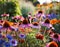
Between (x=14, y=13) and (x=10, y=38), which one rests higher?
(x=10, y=38)

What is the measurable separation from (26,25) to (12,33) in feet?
0.82

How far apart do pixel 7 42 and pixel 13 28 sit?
35 centimetres

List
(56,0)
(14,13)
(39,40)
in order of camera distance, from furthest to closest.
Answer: (56,0)
(14,13)
(39,40)

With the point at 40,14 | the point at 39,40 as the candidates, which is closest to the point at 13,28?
the point at 39,40

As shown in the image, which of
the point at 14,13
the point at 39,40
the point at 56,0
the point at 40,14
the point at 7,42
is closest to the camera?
the point at 7,42

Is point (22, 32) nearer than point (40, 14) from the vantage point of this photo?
Yes

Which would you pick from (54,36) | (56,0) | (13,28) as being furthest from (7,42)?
(56,0)

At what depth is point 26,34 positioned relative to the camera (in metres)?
3.98

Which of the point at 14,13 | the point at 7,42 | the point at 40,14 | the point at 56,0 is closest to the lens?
the point at 7,42

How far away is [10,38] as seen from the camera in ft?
12.0

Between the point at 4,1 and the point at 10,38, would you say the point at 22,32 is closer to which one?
the point at 10,38

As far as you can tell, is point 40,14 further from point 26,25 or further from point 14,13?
point 14,13

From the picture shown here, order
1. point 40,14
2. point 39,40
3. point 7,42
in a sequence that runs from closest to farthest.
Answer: point 7,42
point 39,40
point 40,14

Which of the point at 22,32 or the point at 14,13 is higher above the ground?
the point at 22,32
